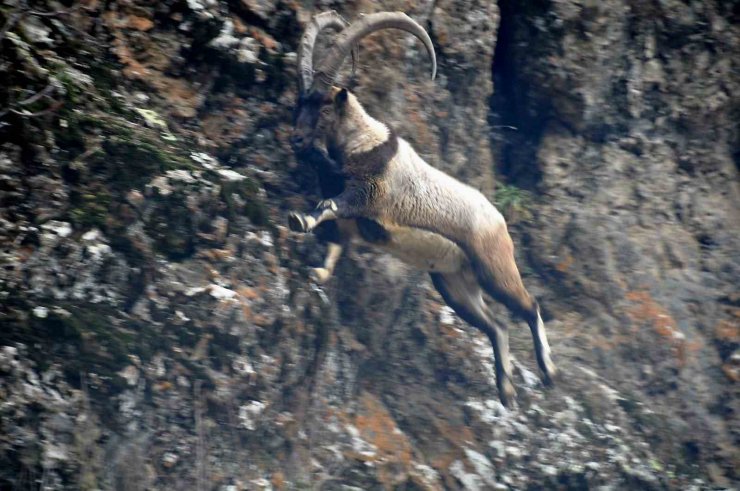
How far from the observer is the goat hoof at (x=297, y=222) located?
6199 millimetres

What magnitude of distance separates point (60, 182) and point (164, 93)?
1371 mm

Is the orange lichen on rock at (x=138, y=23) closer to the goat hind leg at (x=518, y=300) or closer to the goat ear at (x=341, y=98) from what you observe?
the goat ear at (x=341, y=98)

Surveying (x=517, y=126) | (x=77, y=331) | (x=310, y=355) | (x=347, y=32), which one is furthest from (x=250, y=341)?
(x=517, y=126)

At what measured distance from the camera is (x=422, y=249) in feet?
23.4

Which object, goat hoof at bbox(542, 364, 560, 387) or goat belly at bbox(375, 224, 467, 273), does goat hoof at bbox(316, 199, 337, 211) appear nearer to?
goat belly at bbox(375, 224, 467, 273)

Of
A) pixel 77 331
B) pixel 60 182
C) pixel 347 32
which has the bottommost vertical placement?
pixel 77 331

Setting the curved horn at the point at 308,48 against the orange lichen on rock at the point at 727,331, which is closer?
the curved horn at the point at 308,48

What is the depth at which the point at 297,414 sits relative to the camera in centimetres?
641

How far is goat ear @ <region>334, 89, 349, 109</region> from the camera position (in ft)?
22.9

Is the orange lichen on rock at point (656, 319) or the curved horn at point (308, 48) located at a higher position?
the curved horn at point (308, 48)

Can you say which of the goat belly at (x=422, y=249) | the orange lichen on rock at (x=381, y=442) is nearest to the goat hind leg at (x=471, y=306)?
the goat belly at (x=422, y=249)

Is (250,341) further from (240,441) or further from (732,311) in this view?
(732,311)

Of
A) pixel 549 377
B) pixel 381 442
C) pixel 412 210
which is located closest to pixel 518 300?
pixel 549 377

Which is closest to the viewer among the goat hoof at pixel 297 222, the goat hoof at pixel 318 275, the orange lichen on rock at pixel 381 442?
the goat hoof at pixel 297 222
